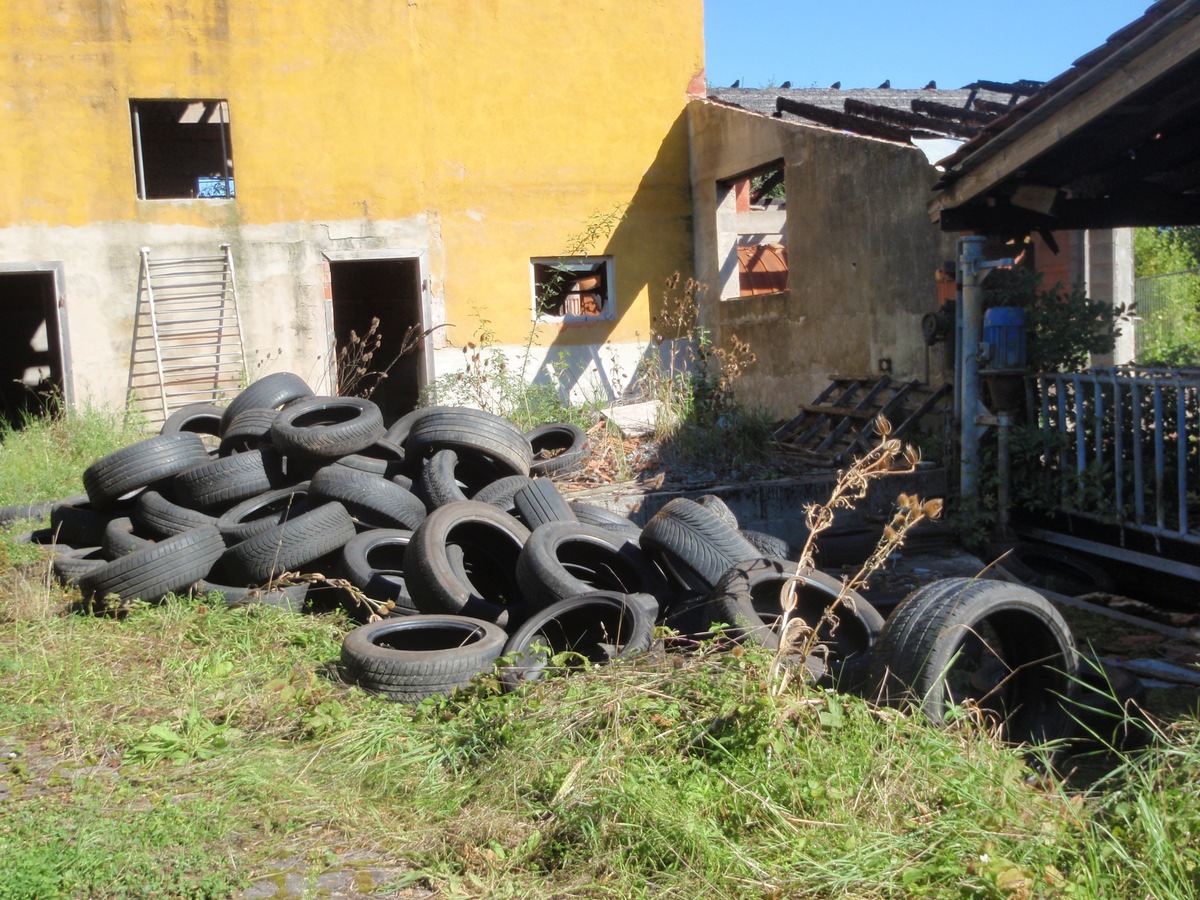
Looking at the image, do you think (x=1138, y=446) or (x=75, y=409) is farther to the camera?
(x=75, y=409)

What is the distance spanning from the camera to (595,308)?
1500cm

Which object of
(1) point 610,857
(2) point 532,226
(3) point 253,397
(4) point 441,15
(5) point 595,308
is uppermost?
(4) point 441,15

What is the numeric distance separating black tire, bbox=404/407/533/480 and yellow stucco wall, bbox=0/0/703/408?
6.43 metres

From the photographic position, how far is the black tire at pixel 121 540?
6.98 m

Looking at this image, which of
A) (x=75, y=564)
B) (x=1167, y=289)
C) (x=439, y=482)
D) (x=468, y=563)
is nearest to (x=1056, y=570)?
(x=468, y=563)

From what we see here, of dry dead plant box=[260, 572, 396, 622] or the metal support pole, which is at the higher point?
the metal support pole

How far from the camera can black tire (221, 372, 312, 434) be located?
879cm

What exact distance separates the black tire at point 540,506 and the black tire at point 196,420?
3.96 metres

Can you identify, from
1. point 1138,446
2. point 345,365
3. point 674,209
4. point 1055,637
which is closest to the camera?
point 1055,637

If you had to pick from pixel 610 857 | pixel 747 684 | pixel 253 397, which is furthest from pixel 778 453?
pixel 610 857

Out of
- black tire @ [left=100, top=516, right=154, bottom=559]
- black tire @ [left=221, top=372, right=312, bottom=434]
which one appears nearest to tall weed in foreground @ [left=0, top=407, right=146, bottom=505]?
black tire @ [left=221, top=372, right=312, bottom=434]

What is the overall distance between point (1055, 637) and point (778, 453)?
5.58 meters

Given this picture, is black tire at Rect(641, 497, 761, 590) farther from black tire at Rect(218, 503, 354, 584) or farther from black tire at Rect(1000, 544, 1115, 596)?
black tire at Rect(1000, 544, 1115, 596)

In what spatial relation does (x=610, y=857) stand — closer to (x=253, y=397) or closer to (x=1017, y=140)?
(x=1017, y=140)
